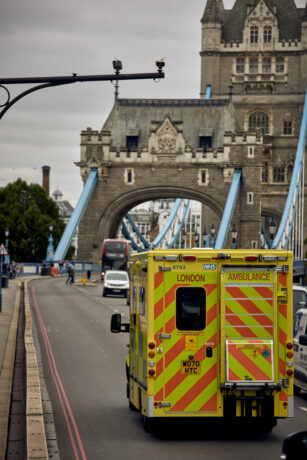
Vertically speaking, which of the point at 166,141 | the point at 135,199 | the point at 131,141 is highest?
the point at 131,141

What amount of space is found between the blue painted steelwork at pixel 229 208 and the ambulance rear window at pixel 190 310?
64628 millimetres

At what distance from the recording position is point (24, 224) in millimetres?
104625

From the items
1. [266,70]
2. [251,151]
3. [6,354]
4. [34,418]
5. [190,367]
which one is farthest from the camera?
[266,70]

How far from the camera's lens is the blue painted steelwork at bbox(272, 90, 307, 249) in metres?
85.8

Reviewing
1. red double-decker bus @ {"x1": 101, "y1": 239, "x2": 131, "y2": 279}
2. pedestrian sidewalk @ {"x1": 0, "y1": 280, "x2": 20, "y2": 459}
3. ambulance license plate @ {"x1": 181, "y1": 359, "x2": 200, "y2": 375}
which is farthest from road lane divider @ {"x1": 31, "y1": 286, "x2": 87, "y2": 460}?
red double-decker bus @ {"x1": 101, "y1": 239, "x2": 131, "y2": 279}

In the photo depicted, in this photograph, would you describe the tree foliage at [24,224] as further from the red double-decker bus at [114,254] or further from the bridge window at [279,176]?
the red double-decker bus at [114,254]

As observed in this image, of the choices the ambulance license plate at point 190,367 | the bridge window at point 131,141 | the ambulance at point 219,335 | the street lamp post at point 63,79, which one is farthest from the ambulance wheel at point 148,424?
the bridge window at point 131,141

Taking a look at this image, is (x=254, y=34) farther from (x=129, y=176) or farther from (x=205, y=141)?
(x=129, y=176)

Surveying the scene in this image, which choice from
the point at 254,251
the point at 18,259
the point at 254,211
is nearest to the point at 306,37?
the point at 254,211

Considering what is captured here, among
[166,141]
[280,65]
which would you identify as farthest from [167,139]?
[280,65]

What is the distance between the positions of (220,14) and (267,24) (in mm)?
5316

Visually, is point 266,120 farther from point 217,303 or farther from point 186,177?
point 217,303

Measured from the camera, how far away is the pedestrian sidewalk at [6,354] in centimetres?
1396

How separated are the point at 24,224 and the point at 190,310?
93035 mm
